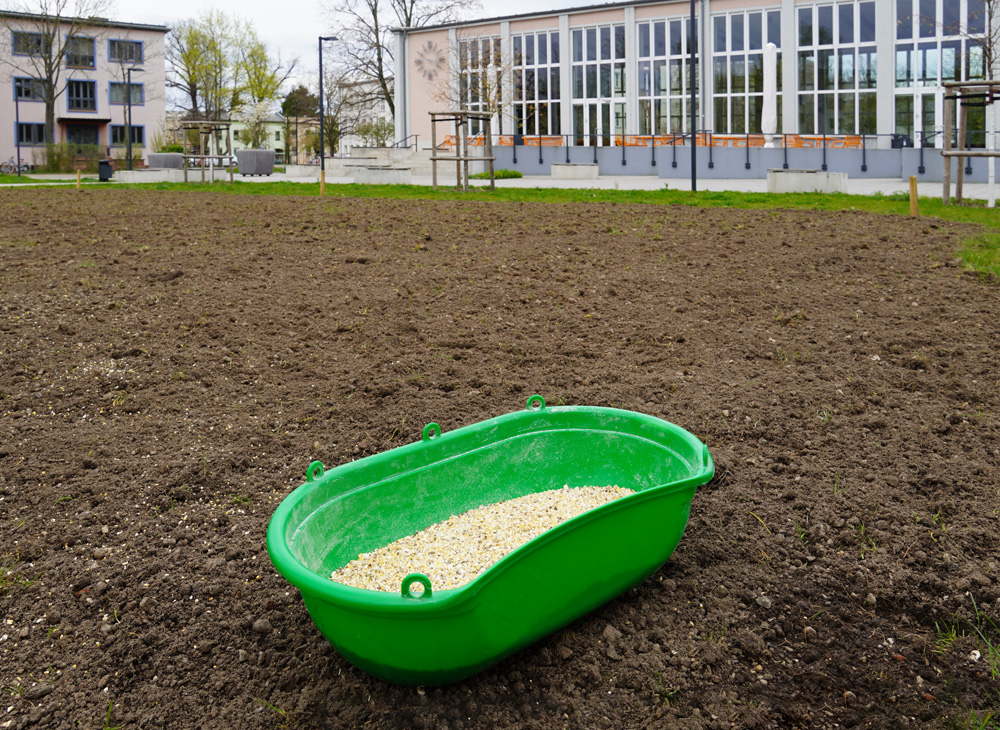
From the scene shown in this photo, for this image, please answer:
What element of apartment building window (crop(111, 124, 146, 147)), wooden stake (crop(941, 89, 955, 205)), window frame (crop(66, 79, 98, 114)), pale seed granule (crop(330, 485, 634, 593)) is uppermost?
window frame (crop(66, 79, 98, 114))

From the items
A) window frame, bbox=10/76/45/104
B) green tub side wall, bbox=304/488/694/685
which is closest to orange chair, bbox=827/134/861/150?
green tub side wall, bbox=304/488/694/685

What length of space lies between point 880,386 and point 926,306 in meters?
1.90

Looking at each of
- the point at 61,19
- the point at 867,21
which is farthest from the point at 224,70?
the point at 867,21

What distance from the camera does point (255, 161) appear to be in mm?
35094

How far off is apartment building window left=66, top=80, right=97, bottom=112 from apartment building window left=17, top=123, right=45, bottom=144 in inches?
108

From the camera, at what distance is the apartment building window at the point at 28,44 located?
59.5 metres

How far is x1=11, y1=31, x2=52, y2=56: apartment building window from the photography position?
59.5 meters

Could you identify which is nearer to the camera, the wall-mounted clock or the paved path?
the paved path

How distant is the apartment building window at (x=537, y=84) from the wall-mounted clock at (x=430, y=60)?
4203 millimetres

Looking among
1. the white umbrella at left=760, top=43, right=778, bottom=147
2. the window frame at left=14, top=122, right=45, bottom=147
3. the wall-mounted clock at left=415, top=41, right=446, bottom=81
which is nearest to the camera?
the white umbrella at left=760, top=43, right=778, bottom=147

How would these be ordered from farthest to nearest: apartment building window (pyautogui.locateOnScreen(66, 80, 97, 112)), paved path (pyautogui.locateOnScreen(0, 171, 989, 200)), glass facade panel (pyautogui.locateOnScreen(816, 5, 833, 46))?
apartment building window (pyautogui.locateOnScreen(66, 80, 97, 112)) → glass facade panel (pyautogui.locateOnScreen(816, 5, 833, 46)) → paved path (pyautogui.locateOnScreen(0, 171, 989, 200))

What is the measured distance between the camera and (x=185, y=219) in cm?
1141

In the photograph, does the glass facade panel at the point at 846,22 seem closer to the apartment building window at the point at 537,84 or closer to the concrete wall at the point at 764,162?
the concrete wall at the point at 764,162

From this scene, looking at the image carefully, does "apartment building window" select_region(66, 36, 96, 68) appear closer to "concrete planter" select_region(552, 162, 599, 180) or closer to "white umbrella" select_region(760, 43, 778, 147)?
"concrete planter" select_region(552, 162, 599, 180)
